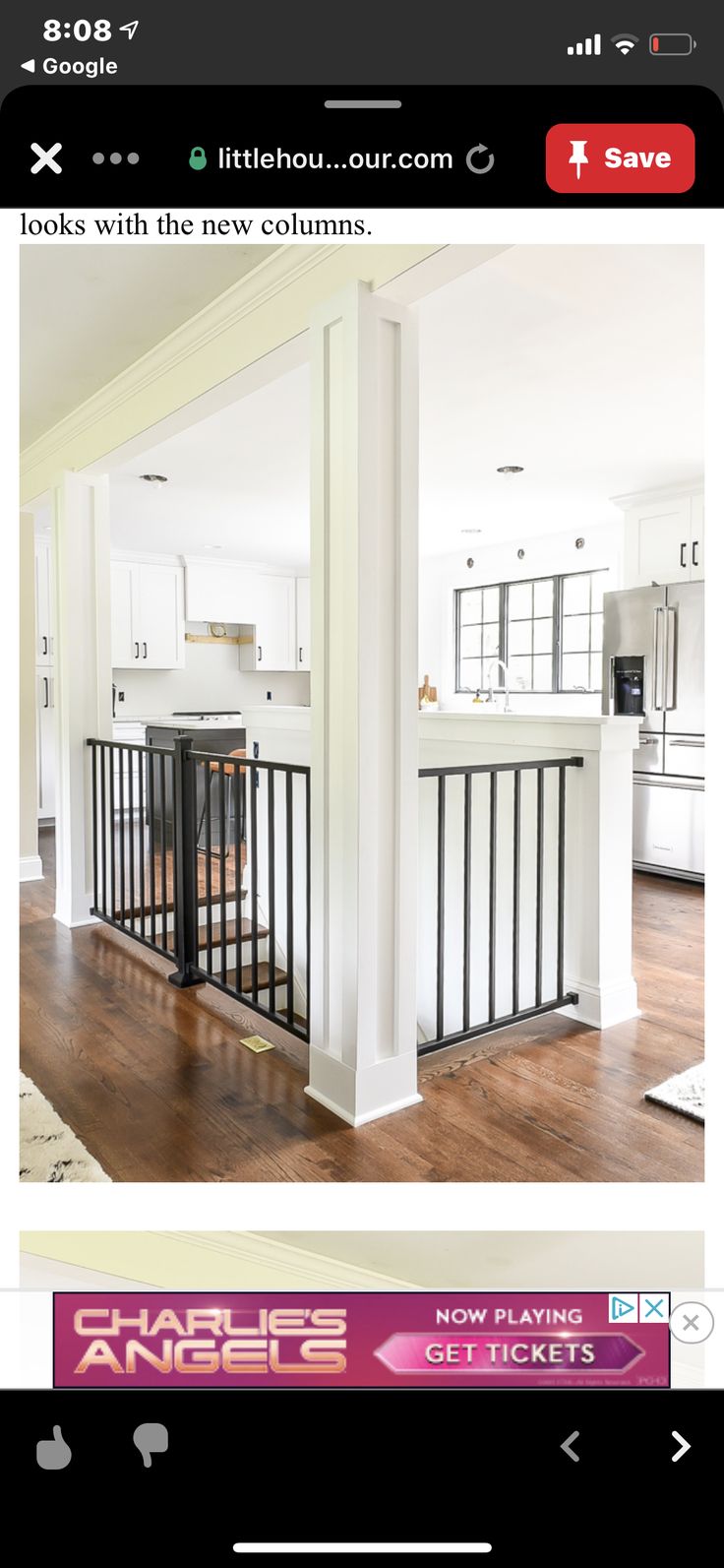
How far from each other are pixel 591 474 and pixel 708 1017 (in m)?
4.55

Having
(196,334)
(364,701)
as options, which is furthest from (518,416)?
(364,701)

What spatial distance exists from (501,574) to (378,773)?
5281 millimetres

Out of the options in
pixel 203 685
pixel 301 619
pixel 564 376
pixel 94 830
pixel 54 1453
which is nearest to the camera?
pixel 54 1453

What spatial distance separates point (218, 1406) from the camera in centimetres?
46

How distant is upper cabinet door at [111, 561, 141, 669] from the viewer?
676cm

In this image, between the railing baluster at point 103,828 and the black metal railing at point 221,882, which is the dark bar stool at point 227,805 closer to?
the black metal railing at point 221,882

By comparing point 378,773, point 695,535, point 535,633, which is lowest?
point 378,773

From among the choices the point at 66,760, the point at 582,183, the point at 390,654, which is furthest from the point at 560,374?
the point at 582,183

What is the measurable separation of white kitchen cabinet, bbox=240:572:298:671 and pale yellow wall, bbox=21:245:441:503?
387 cm

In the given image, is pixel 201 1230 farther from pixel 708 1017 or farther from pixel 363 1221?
pixel 708 1017

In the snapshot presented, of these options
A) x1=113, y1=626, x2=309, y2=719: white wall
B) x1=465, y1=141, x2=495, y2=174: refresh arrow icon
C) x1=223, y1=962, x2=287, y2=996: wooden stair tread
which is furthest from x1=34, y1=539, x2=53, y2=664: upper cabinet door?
x1=465, y1=141, x2=495, y2=174: refresh arrow icon
